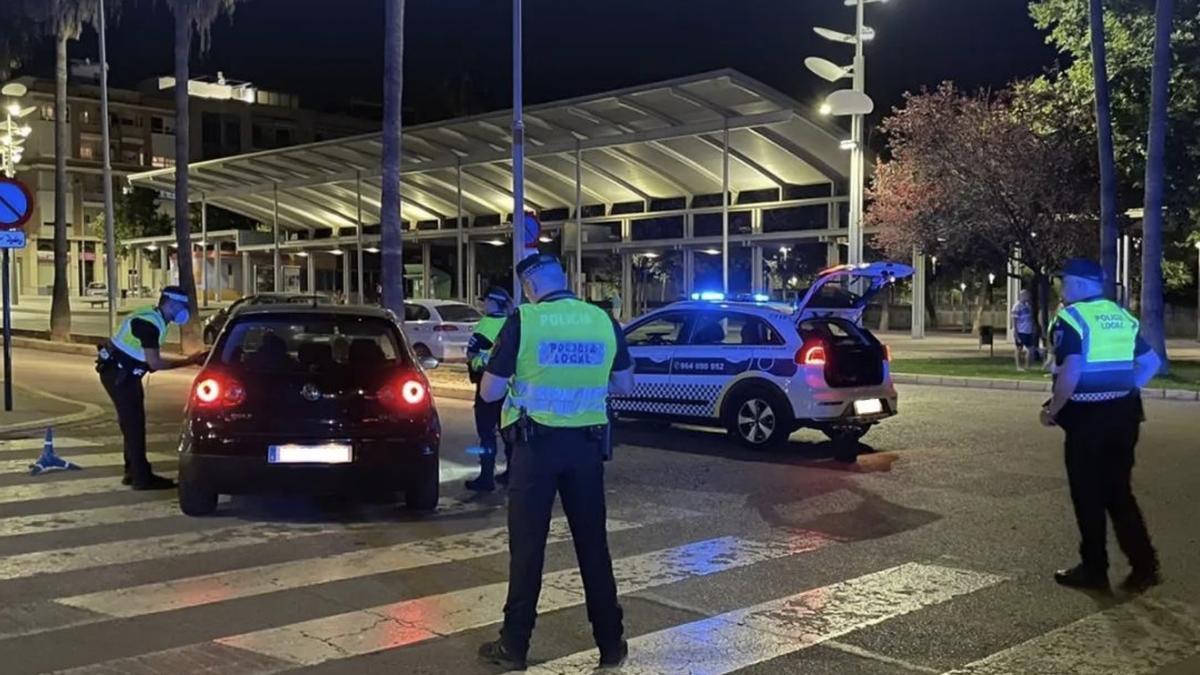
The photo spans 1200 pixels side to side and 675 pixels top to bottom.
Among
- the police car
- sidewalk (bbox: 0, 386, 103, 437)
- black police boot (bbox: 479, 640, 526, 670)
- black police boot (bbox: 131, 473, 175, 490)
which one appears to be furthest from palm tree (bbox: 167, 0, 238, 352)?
black police boot (bbox: 479, 640, 526, 670)

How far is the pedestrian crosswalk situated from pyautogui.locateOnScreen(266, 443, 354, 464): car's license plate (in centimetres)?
49

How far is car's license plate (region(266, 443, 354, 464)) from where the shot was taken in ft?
26.0

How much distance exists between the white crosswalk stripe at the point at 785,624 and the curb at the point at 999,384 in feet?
42.1

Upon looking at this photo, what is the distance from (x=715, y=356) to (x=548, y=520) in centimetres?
743

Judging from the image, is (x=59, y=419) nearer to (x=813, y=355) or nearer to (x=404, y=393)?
(x=404, y=393)

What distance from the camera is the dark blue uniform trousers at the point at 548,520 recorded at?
195 inches

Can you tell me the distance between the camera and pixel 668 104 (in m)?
35.3

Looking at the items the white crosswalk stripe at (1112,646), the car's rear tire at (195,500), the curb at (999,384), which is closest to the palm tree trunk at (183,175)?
the curb at (999,384)

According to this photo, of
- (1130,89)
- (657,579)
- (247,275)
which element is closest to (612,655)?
(657,579)

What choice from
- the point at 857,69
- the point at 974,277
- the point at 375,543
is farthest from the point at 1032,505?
the point at 974,277

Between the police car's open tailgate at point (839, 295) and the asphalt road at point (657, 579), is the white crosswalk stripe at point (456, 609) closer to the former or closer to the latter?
the asphalt road at point (657, 579)

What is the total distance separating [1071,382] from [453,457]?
6645 mm

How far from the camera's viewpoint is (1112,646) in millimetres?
5492

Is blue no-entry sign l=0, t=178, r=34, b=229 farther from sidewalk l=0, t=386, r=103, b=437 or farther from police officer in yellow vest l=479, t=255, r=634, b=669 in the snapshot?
police officer in yellow vest l=479, t=255, r=634, b=669
